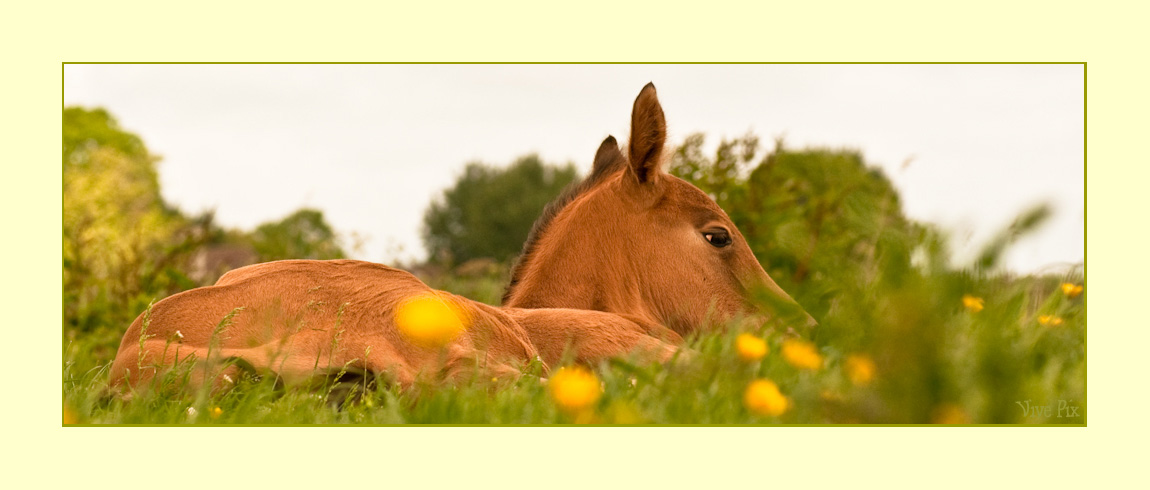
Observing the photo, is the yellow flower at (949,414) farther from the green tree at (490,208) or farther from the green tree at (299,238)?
the green tree at (490,208)

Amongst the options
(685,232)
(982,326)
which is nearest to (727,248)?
(685,232)

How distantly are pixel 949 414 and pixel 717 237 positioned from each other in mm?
3079

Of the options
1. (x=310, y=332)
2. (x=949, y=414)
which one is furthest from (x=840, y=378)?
(x=310, y=332)

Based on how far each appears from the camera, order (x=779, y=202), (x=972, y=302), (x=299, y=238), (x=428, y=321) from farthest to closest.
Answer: (x=299, y=238)
(x=779, y=202)
(x=428, y=321)
(x=972, y=302)

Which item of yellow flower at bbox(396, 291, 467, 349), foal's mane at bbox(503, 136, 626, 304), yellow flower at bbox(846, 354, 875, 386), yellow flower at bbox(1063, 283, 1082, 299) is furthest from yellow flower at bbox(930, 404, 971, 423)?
foal's mane at bbox(503, 136, 626, 304)

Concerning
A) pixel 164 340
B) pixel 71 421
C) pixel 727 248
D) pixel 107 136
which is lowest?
pixel 71 421

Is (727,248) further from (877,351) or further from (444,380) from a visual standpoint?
(877,351)

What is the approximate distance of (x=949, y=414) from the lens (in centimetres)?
229

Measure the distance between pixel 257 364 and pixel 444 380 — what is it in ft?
2.13

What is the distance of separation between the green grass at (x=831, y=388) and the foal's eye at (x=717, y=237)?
1.68 meters

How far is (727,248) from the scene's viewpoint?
5328 millimetres

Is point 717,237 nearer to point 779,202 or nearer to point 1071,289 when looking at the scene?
point 1071,289

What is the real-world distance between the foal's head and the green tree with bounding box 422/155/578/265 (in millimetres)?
11543

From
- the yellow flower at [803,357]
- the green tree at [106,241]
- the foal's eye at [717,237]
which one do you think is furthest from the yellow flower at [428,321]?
the green tree at [106,241]
